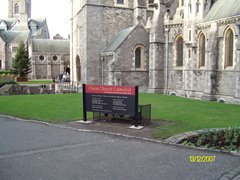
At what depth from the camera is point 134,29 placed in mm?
27594

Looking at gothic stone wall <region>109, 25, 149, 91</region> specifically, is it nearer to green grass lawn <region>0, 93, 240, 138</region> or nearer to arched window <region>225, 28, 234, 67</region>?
arched window <region>225, 28, 234, 67</region>

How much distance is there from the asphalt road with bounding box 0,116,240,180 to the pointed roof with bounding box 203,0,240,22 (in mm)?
14854

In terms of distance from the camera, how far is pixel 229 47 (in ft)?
68.1

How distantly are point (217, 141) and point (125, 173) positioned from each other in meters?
4.16

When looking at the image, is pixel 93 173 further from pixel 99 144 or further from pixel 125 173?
pixel 99 144

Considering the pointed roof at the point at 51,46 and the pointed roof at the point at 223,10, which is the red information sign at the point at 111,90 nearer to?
the pointed roof at the point at 223,10

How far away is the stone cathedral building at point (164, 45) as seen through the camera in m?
20.9

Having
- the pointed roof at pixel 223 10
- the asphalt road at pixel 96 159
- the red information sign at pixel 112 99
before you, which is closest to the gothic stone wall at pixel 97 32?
the pointed roof at pixel 223 10

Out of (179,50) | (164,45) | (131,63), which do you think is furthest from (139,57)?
(179,50)

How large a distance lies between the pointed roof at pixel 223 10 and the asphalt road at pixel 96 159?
14.9m

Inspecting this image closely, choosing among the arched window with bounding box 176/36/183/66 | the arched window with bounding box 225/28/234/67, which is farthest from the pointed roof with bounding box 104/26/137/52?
the arched window with bounding box 225/28/234/67

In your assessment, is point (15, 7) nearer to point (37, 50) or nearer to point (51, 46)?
point (51, 46)

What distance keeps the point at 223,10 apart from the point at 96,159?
18435 mm

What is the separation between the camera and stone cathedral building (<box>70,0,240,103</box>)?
2089 cm
